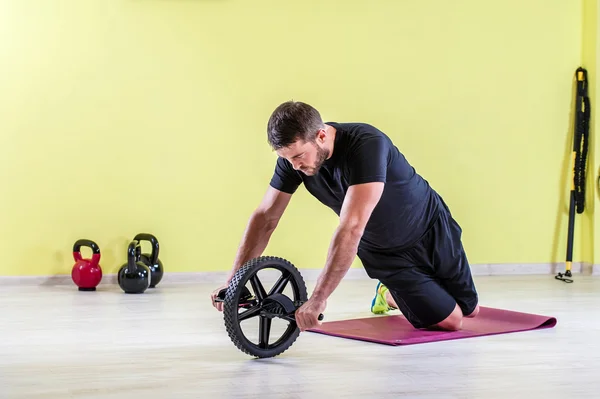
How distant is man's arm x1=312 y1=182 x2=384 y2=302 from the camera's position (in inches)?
103

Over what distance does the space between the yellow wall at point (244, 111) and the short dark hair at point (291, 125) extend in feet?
8.85

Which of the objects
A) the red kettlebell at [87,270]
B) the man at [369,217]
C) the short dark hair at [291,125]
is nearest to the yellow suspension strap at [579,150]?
the man at [369,217]

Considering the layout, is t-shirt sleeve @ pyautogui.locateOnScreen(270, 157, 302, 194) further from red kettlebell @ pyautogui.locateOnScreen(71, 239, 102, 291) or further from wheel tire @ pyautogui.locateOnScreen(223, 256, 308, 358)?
red kettlebell @ pyautogui.locateOnScreen(71, 239, 102, 291)

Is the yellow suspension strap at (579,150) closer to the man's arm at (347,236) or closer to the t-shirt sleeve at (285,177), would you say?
the t-shirt sleeve at (285,177)

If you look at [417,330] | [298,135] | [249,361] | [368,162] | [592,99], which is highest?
[298,135]

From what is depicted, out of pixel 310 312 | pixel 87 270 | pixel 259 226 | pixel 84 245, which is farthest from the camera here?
pixel 84 245

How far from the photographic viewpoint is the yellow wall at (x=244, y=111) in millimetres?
5121

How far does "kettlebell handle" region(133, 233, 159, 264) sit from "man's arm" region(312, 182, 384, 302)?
8.13ft

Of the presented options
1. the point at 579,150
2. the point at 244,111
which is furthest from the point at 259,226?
the point at 579,150

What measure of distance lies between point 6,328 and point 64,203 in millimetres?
1658

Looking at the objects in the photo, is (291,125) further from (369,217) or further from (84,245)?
(84,245)

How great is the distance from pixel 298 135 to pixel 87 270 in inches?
102

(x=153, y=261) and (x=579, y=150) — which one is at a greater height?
(x=579, y=150)

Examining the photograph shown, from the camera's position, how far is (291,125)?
104 inches
